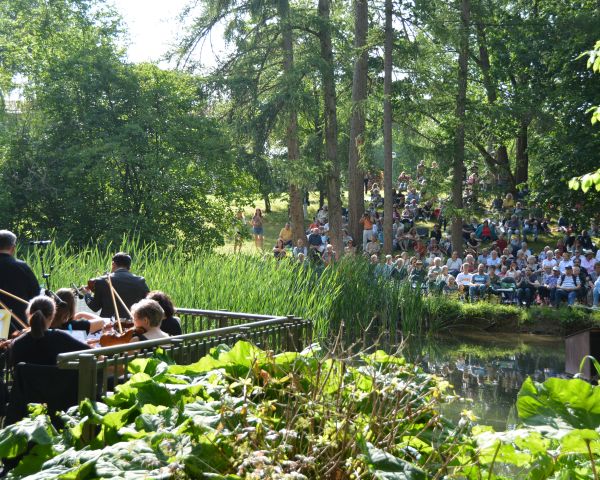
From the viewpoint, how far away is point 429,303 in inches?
813

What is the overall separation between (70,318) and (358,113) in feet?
75.9

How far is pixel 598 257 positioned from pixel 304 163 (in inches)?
335

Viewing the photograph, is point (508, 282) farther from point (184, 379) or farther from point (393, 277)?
point (184, 379)

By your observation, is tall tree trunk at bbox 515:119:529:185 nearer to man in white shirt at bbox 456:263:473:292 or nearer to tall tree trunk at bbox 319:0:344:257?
tall tree trunk at bbox 319:0:344:257

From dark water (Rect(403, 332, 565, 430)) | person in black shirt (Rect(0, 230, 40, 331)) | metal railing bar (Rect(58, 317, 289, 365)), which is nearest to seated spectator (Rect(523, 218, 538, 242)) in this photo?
dark water (Rect(403, 332, 565, 430))

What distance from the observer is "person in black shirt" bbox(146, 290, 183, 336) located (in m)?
7.36

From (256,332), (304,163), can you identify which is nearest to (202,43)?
(304,163)

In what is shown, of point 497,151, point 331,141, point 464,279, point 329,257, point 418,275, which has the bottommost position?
point 464,279

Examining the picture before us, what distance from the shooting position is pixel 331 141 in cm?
3017

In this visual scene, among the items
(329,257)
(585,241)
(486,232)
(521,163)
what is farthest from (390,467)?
(521,163)

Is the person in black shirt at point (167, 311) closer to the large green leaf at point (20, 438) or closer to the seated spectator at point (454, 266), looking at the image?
the large green leaf at point (20, 438)

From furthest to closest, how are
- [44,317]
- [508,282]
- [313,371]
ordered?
[508,282] < [44,317] < [313,371]

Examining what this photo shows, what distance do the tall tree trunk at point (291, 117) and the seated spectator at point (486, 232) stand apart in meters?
5.85

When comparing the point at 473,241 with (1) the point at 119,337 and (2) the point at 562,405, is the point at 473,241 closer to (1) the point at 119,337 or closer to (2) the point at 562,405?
(1) the point at 119,337
